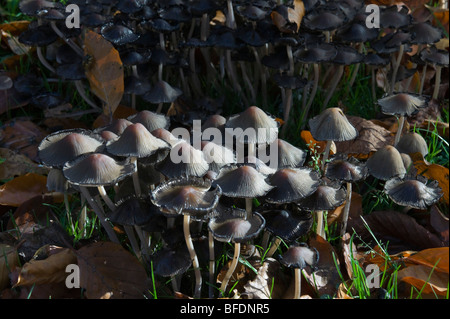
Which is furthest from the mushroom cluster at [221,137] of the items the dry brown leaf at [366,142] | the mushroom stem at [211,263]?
the dry brown leaf at [366,142]

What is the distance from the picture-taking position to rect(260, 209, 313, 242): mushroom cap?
1.93m

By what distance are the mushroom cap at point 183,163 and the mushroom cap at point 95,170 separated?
12 centimetres

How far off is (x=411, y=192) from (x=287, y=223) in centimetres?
46

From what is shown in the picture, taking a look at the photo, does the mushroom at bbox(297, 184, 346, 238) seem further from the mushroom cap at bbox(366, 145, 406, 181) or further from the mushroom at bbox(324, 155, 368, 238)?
the mushroom cap at bbox(366, 145, 406, 181)

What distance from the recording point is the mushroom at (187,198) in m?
1.73

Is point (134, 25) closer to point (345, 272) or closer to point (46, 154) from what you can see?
point (46, 154)

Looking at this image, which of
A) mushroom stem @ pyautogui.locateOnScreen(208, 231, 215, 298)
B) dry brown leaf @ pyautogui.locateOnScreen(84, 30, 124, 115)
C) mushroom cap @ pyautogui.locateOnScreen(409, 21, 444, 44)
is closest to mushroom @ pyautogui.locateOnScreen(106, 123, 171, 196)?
mushroom stem @ pyautogui.locateOnScreen(208, 231, 215, 298)

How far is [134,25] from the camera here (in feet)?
9.41

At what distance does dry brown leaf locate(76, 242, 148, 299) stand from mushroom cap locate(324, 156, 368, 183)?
29.2 inches

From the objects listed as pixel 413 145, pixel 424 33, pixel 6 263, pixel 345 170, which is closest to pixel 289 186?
pixel 345 170

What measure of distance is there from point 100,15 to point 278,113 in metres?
1.05

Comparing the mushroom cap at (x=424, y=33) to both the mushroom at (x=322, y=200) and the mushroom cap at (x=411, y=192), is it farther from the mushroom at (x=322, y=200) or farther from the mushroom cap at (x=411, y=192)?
the mushroom at (x=322, y=200)

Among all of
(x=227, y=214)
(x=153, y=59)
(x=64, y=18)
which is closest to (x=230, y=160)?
(x=227, y=214)
